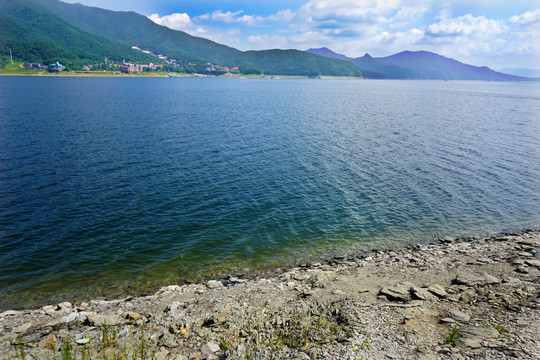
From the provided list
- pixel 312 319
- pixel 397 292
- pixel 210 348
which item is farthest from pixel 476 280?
pixel 210 348

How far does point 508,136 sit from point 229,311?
93.3 m

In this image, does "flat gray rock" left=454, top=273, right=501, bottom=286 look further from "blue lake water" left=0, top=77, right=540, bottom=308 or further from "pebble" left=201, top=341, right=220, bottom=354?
"pebble" left=201, top=341, right=220, bottom=354

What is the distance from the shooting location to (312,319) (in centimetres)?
1742

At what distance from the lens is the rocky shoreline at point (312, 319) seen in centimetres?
1460

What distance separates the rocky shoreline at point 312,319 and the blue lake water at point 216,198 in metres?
4.68

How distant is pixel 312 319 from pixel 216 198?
24.9m

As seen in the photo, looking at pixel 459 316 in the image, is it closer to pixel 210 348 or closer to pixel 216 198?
pixel 210 348

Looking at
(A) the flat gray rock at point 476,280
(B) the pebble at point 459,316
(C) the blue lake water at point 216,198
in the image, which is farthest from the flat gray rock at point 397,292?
(C) the blue lake water at point 216,198

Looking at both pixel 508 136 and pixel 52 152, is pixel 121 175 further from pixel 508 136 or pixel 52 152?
pixel 508 136

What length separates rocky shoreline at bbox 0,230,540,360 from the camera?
47.9 ft

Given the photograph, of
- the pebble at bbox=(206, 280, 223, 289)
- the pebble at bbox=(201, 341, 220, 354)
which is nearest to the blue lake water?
the pebble at bbox=(206, 280, 223, 289)

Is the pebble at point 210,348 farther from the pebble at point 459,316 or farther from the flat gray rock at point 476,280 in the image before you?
the flat gray rock at point 476,280

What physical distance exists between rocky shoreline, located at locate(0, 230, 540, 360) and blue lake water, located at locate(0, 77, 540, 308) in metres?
4.68

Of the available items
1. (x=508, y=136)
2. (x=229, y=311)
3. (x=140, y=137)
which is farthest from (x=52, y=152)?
(x=508, y=136)
